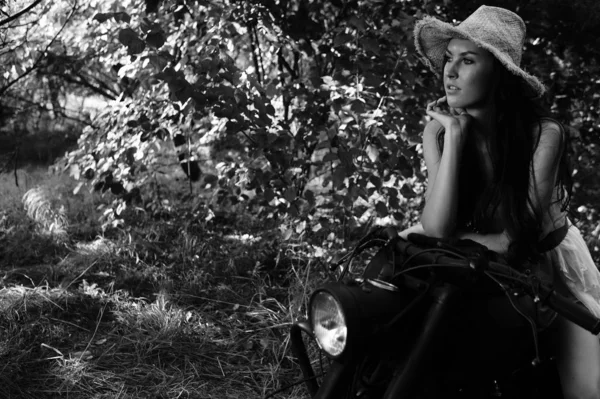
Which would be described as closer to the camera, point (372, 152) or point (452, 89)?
point (452, 89)

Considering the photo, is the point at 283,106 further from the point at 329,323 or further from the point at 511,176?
the point at 329,323

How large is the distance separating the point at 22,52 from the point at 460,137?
3.36 m

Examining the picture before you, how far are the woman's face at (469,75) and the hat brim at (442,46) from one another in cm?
4

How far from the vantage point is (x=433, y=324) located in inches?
66.9

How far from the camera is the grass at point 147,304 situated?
3301 mm

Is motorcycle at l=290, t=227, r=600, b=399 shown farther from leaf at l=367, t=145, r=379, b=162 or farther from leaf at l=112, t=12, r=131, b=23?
leaf at l=112, t=12, r=131, b=23

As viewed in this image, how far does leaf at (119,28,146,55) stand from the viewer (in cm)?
336

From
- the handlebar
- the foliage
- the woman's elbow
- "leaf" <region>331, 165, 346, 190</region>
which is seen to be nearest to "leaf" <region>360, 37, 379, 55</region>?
the foliage

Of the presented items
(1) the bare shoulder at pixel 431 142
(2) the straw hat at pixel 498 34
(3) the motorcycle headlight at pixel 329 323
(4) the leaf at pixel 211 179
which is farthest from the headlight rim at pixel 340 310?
(4) the leaf at pixel 211 179

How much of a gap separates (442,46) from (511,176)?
0.71m

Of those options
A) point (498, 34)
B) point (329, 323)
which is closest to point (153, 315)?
point (329, 323)

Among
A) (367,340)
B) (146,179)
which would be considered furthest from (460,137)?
(146,179)

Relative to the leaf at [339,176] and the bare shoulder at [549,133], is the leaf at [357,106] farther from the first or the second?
the bare shoulder at [549,133]

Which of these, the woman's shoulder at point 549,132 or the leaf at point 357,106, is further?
the leaf at point 357,106
